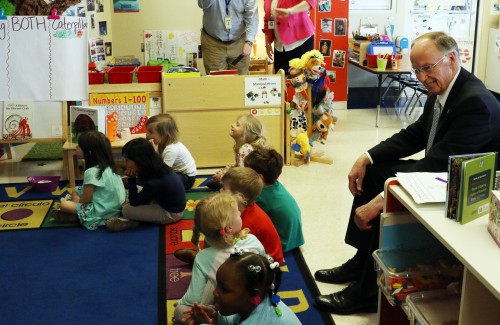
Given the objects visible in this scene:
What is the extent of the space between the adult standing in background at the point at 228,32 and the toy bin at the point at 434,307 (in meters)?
3.69

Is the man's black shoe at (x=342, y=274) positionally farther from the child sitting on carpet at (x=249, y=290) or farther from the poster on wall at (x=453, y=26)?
the poster on wall at (x=453, y=26)

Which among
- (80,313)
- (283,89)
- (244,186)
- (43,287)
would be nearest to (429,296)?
(244,186)

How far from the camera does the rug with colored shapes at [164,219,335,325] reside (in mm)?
2840

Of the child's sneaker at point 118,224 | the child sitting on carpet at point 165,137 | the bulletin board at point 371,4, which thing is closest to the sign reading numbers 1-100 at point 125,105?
the child sitting on carpet at point 165,137

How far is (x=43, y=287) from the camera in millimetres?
3107

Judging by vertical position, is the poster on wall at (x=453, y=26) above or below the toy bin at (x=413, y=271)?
above

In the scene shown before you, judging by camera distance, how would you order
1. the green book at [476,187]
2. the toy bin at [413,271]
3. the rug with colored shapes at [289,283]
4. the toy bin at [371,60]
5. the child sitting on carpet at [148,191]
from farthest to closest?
the toy bin at [371,60] < the child sitting on carpet at [148,191] < the rug with colored shapes at [289,283] < the toy bin at [413,271] < the green book at [476,187]

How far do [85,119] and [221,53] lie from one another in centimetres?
156

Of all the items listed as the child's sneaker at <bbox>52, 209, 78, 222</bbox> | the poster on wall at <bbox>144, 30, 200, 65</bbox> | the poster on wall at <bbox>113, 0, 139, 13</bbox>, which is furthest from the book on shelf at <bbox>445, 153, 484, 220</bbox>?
the poster on wall at <bbox>113, 0, 139, 13</bbox>

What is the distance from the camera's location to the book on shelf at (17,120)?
474 cm

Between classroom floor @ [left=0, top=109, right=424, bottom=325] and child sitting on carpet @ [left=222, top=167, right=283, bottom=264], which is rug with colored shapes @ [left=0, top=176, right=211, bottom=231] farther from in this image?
child sitting on carpet @ [left=222, top=167, right=283, bottom=264]

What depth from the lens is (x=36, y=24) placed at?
15.4 feet

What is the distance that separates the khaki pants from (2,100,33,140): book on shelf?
1689 millimetres

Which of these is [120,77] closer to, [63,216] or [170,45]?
[63,216]
